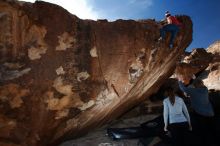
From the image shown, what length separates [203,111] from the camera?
664cm

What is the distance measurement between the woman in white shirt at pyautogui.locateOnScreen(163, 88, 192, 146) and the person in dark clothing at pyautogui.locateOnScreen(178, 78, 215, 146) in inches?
36.7

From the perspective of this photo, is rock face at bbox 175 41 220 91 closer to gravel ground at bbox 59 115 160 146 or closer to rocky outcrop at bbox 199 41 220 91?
rocky outcrop at bbox 199 41 220 91

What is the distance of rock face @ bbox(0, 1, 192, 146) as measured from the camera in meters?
5.91

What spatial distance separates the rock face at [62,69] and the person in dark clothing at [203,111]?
1.84 metres

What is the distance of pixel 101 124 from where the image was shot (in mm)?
8078

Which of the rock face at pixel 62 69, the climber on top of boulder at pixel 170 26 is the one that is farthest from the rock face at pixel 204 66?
the rock face at pixel 62 69

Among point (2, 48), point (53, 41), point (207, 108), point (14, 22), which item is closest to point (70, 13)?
point (53, 41)

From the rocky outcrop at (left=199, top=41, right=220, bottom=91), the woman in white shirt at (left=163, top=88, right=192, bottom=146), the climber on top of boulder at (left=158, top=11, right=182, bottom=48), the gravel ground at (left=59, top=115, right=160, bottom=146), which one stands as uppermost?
the climber on top of boulder at (left=158, top=11, right=182, bottom=48)

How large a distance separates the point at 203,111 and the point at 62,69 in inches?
145

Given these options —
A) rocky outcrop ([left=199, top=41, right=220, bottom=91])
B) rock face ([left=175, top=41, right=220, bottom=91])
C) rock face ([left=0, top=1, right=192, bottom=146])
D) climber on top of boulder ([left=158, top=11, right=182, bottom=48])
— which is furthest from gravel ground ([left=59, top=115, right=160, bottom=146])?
rocky outcrop ([left=199, top=41, right=220, bottom=91])

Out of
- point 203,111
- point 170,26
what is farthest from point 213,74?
point 203,111

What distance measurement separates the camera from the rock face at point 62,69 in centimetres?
591

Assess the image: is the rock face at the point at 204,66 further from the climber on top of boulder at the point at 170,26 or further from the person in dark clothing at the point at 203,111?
the person in dark clothing at the point at 203,111

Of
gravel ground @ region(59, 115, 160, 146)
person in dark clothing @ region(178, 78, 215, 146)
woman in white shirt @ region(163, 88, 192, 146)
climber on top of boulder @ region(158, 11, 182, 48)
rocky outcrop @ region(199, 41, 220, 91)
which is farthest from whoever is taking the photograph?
rocky outcrop @ region(199, 41, 220, 91)
